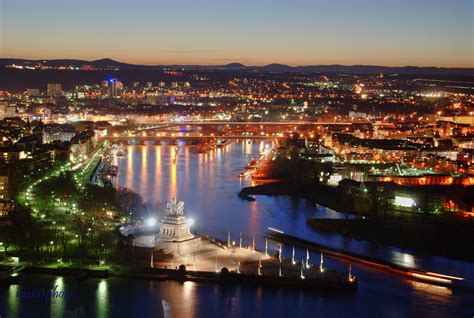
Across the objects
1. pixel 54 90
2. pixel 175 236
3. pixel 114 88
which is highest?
pixel 175 236

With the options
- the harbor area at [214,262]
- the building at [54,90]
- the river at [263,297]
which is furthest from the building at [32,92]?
the harbor area at [214,262]

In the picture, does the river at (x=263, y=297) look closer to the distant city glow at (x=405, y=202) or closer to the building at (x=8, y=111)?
the distant city glow at (x=405, y=202)

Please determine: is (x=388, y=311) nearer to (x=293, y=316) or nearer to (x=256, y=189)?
(x=293, y=316)

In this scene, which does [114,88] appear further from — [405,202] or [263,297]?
[263,297]

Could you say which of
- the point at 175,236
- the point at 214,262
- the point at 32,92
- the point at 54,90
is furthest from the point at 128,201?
the point at 54,90

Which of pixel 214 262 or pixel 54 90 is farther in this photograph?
pixel 54 90

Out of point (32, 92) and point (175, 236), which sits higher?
point (175, 236)

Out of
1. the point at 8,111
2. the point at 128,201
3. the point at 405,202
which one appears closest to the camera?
the point at 128,201

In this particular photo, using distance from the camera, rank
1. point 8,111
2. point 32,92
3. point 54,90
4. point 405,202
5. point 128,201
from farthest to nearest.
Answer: point 54,90 → point 32,92 → point 8,111 → point 405,202 → point 128,201

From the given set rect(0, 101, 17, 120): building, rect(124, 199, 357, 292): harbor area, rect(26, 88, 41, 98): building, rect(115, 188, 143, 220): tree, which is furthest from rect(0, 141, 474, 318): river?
rect(26, 88, 41, 98): building

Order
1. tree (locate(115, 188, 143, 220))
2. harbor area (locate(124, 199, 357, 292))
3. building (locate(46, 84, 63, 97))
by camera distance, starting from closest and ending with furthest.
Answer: harbor area (locate(124, 199, 357, 292)) < tree (locate(115, 188, 143, 220)) < building (locate(46, 84, 63, 97))

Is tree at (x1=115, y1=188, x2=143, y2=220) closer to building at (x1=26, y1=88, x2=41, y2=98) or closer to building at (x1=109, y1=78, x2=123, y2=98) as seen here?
building at (x1=109, y1=78, x2=123, y2=98)
